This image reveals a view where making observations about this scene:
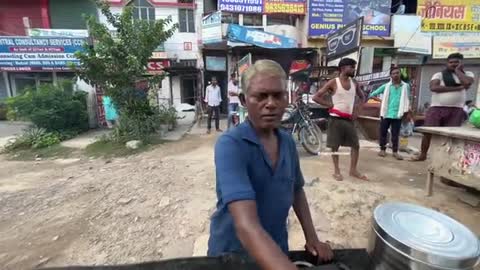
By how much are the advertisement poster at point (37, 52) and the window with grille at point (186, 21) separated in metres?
4.42

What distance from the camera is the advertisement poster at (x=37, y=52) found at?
42.2ft

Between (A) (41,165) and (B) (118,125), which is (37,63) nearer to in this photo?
(B) (118,125)

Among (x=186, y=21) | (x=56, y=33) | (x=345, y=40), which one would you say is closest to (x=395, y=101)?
(x=345, y=40)

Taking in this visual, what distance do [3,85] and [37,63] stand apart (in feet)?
10.9

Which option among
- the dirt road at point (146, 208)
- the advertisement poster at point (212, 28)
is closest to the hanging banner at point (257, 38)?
the advertisement poster at point (212, 28)

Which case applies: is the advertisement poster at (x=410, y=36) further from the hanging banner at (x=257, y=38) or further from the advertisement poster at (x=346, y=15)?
the hanging banner at (x=257, y=38)

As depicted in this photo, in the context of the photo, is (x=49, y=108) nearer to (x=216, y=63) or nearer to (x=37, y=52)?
(x=37, y=52)

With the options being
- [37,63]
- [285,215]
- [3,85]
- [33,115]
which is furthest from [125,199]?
[3,85]

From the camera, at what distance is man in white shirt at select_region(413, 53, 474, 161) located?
169 inches

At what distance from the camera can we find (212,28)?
12141mm

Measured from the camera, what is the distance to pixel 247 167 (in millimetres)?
1021

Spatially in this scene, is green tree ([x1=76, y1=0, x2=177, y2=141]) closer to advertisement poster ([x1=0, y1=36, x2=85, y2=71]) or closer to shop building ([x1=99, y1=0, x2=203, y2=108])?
shop building ([x1=99, y1=0, x2=203, y2=108])

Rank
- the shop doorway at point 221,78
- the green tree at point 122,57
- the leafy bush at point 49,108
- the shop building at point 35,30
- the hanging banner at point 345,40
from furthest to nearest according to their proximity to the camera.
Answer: the shop doorway at point 221,78 → the shop building at point 35,30 → the leafy bush at point 49,108 → the green tree at point 122,57 → the hanging banner at point 345,40

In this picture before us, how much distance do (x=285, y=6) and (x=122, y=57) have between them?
7.78 metres
